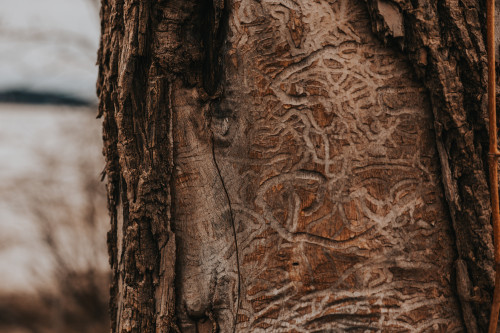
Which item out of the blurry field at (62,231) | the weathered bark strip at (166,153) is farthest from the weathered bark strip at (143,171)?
the blurry field at (62,231)

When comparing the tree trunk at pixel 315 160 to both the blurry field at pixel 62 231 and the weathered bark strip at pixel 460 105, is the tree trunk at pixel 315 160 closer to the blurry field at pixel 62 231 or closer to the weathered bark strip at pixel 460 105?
the weathered bark strip at pixel 460 105

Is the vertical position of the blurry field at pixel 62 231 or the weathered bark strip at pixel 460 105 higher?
the weathered bark strip at pixel 460 105

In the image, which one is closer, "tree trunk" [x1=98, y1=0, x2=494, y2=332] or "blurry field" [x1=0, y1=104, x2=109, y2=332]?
"tree trunk" [x1=98, y1=0, x2=494, y2=332]

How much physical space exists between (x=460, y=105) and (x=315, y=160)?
31 centimetres

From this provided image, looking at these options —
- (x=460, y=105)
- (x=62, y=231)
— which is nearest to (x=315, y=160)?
(x=460, y=105)

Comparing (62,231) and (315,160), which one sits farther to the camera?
(62,231)

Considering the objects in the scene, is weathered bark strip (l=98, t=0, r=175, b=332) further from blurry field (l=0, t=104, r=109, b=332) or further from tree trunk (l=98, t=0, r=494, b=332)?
blurry field (l=0, t=104, r=109, b=332)

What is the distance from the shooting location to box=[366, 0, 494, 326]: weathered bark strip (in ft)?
3.26

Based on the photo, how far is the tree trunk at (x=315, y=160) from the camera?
3.31 feet

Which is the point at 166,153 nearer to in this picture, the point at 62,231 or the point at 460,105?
the point at 460,105

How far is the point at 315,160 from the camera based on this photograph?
1021 mm

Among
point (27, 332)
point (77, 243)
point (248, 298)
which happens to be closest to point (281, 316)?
point (248, 298)

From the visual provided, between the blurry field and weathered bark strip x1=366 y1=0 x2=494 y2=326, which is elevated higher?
weathered bark strip x1=366 y1=0 x2=494 y2=326

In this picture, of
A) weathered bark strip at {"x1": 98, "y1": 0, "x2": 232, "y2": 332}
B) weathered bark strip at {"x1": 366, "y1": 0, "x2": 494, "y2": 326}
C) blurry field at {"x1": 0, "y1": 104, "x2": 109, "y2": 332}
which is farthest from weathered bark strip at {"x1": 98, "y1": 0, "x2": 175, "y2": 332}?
blurry field at {"x1": 0, "y1": 104, "x2": 109, "y2": 332}
